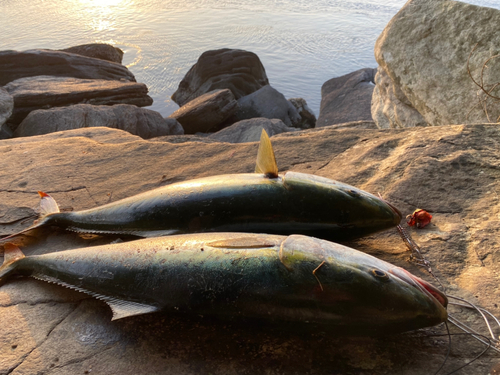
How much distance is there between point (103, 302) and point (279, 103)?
9.57 metres

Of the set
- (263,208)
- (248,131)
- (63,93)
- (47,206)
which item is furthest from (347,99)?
(47,206)

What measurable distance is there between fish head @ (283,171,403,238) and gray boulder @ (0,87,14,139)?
7705mm

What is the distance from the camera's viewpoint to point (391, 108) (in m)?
6.74

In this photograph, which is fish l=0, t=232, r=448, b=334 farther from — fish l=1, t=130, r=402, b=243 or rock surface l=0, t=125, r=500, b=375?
fish l=1, t=130, r=402, b=243

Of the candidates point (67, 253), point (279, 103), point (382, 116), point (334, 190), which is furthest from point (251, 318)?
point (279, 103)

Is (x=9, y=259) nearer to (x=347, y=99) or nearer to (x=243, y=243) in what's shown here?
(x=243, y=243)

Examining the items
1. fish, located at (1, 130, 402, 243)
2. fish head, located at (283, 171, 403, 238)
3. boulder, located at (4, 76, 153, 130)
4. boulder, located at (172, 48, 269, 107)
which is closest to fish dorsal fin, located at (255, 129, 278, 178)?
fish, located at (1, 130, 402, 243)

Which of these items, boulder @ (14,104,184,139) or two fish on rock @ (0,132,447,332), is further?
boulder @ (14,104,184,139)

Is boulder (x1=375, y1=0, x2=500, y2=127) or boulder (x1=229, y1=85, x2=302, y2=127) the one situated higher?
boulder (x1=375, y1=0, x2=500, y2=127)

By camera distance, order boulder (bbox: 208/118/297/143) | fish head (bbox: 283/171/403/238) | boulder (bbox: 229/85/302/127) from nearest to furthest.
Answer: fish head (bbox: 283/171/403/238)
boulder (bbox: 208/118/297/143)
boulder (bbox: 229/85/302/127)

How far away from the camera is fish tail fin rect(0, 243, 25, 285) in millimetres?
2828

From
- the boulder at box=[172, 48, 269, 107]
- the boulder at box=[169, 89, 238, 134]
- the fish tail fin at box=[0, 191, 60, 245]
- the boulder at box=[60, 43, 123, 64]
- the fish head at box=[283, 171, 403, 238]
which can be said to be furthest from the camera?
the boulder at box=[60, 43, 123, 64]

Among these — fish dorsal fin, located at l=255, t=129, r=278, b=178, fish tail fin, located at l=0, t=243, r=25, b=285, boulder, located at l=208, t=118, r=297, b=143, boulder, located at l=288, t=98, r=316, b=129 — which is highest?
fish dorsal fin, located at l=255, t=129, r=278, b=178

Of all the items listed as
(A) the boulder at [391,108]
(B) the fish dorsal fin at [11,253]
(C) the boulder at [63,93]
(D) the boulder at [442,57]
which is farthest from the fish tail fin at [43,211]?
(C) the boulder at [63,93]
